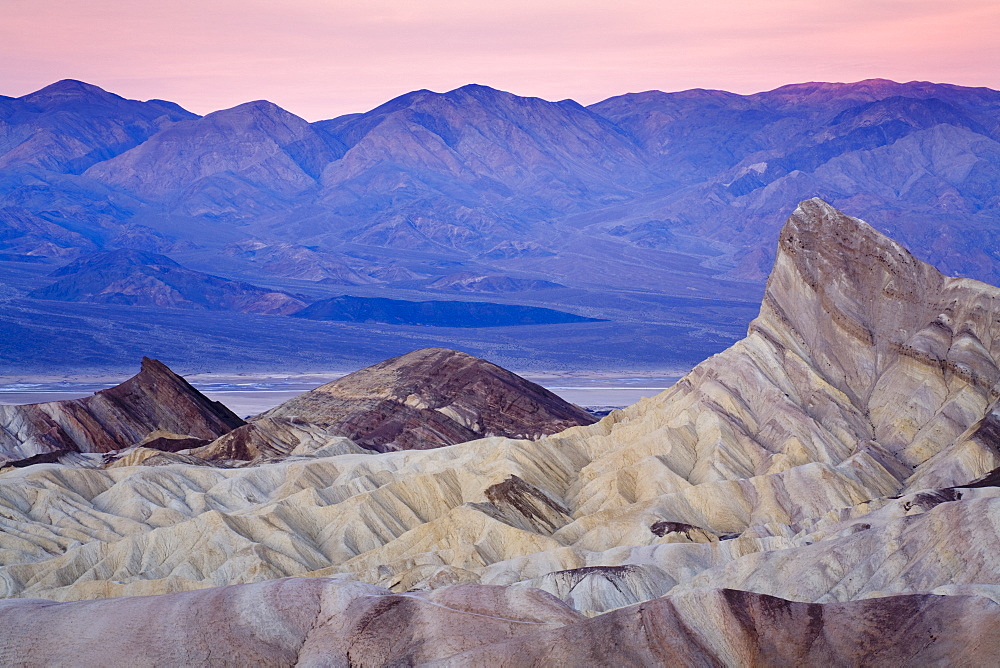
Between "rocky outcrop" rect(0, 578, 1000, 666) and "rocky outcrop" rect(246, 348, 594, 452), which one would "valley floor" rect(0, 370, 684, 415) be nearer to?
"rocky outcrop" rect(246, 348, 594, 452)

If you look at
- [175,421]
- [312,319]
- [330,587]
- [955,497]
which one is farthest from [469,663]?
[312,319]

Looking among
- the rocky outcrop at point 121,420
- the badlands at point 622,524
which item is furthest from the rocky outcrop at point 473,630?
the rocky outcrop at point 121,420

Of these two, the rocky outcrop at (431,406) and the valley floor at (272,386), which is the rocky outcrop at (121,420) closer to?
the rocky outcrop at (431,406)

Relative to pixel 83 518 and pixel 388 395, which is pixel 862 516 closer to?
pixel 83 518

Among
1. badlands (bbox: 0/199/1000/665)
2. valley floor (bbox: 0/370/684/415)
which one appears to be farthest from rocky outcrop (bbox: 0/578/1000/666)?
valley floor (bbox: 0/370/684/415)

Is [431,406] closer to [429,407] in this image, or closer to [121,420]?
[429,407]

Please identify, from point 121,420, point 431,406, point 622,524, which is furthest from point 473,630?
point 431,406
